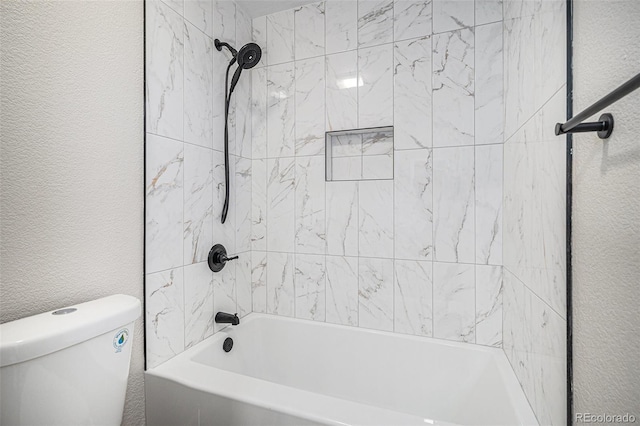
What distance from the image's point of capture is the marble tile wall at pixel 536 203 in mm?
810

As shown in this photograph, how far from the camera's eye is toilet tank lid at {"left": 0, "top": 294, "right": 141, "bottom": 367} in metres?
0.77

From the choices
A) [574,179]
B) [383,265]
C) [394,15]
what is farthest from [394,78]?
[574,179]

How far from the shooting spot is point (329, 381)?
1796 mm

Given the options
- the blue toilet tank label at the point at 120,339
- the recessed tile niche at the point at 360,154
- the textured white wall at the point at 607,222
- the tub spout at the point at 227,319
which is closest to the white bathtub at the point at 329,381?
the tub spout at the point at 227,319

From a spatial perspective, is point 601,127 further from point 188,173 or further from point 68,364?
point 188,173

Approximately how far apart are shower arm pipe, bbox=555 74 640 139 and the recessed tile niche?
116cm

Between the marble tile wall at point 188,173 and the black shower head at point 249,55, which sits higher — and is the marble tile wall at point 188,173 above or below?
below

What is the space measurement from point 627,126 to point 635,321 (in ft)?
0.96

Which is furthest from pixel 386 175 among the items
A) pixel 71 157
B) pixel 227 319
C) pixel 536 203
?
pixel 71 157

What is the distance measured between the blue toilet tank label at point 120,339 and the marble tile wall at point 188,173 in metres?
0.32

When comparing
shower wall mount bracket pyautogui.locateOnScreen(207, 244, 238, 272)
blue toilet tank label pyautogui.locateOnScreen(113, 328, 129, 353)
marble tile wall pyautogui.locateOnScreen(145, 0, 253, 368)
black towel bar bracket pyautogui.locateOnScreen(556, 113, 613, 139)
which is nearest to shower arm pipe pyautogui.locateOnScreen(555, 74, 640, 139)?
black towel bar bracket pyautogui.locateOnScreen(556, 113, 613, 139)

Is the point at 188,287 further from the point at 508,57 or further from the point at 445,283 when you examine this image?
the point at 508,57

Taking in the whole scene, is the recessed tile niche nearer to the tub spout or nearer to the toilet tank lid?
the tub spout

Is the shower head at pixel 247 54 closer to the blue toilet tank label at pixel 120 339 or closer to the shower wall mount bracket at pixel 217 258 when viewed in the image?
the shower wall mount bracket at pixel 217 258
